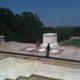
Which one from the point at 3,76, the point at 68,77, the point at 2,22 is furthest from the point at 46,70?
the point at 2,22

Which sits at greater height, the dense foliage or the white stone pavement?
the dense foliage

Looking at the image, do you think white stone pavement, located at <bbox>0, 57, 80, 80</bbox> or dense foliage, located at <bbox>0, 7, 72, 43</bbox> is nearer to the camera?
white stone pavement, located at <bbox>0, 57, 80, 80</bbox>

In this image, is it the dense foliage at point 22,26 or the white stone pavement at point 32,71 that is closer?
the white stone pavement at point 32,71

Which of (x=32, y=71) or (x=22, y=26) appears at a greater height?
(x=22, y=26)

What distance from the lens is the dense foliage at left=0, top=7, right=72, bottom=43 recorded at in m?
30.7

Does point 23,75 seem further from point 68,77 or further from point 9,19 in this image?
point 9,19

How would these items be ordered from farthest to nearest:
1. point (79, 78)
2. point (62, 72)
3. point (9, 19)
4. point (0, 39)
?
point (9, 19) → point (0, 39) → point (62, 72) → point (79, 78)

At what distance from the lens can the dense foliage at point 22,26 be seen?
30.7 meters

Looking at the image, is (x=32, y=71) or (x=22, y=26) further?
(x=22, y=26)

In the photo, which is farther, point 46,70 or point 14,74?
point 46,70

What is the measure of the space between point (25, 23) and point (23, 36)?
353 centimetres

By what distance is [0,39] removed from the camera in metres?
12.6

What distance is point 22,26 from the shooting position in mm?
34031

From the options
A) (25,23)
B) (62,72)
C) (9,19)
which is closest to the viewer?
(62,72)
